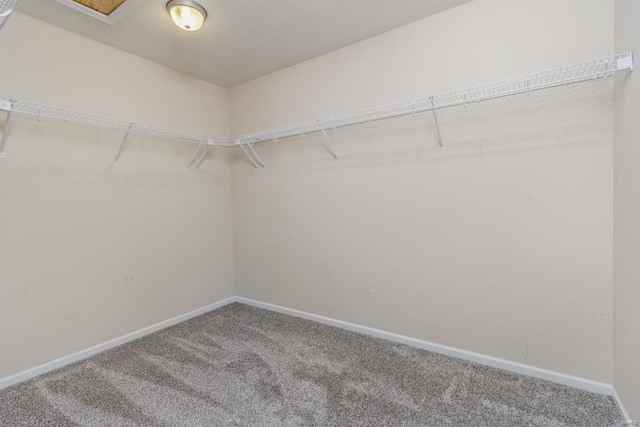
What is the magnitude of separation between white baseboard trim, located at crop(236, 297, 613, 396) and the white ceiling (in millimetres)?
2302

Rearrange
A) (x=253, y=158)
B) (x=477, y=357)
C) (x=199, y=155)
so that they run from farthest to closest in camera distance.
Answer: (x=253, y=158), (x=199, y=155), (x=477, y=357)

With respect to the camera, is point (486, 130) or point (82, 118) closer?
point (486, 130)

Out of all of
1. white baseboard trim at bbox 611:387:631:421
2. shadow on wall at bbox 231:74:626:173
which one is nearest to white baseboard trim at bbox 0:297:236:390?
shadow on wall at bbox 231:74:626:173

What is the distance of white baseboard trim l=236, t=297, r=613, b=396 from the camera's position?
5.77 ft

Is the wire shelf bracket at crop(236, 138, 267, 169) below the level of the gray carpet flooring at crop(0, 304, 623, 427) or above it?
above

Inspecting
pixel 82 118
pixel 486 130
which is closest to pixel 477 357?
pixel 486 130

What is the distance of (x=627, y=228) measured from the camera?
1477mm

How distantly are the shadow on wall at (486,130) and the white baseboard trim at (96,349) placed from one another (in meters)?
1.82

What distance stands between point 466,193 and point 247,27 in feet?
6.27

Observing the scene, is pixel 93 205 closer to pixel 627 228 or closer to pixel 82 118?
pixel 82 118

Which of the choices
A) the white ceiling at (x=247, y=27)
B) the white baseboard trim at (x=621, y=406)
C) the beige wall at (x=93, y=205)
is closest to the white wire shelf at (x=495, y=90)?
the white ceiling at (x=247, y=27)

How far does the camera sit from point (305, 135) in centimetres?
280

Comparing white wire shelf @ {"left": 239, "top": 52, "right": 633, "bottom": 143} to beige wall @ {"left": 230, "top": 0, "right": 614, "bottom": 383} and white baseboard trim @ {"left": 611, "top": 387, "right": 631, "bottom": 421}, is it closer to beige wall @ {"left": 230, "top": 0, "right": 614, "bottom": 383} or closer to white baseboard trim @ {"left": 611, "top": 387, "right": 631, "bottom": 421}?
beige wall @ {"left": 230, "top": 0, "right": 614, "bottom": 383}

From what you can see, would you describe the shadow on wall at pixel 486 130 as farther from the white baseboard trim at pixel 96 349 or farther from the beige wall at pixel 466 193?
the white baseboard trim at pixel 96 349
